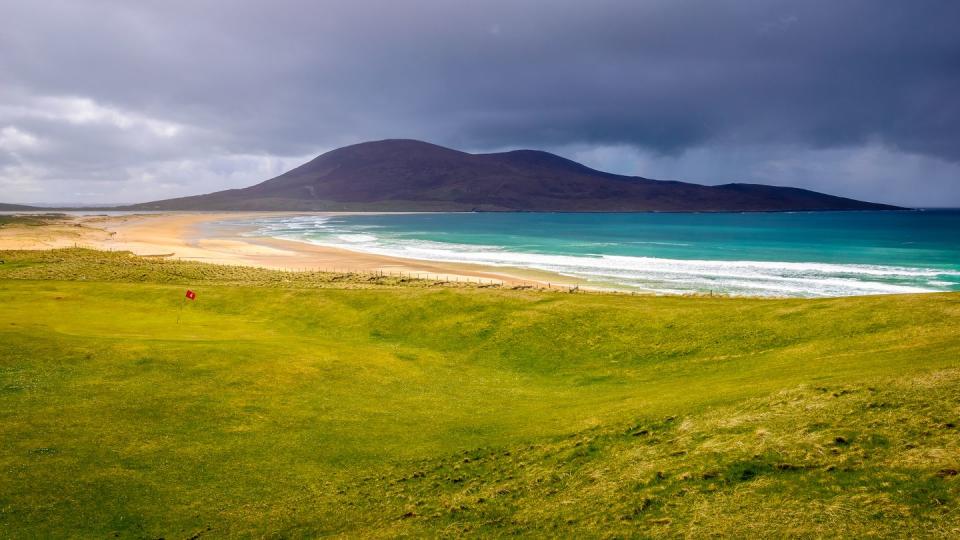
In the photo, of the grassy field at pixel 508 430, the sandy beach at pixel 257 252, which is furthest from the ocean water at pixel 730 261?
the grassy field at pixel 508 430

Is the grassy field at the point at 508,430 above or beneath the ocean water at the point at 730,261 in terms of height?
beneath

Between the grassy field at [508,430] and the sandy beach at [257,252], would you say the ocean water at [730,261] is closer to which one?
the sandy beach at [257,252]

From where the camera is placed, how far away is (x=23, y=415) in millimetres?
15945

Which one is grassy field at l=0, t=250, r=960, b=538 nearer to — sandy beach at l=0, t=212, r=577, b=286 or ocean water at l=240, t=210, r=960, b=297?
ocean water at l=240, t=210, r=960, b=297

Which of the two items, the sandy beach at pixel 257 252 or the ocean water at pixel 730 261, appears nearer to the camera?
the ocean water at pixel 730 261

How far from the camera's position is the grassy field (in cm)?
1122

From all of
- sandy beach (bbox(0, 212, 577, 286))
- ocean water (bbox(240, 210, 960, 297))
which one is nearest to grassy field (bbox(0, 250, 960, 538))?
ocean water (bbox(240, 210, 960, 297))

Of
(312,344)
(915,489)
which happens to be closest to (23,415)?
(312,344)

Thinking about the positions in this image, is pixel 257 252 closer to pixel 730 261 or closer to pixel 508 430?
pixel 730 261

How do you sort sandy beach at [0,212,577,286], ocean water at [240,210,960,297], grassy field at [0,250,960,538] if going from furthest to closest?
1. sandy beach at [0,212,577,286]
2. ocean water at [240,210,960,297]
3. grassy field at [0,250,960,538]

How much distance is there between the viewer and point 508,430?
1755cm

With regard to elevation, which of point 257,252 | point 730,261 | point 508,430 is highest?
point 730,261

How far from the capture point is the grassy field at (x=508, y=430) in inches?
442

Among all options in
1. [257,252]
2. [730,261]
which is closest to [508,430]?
[730,261]
